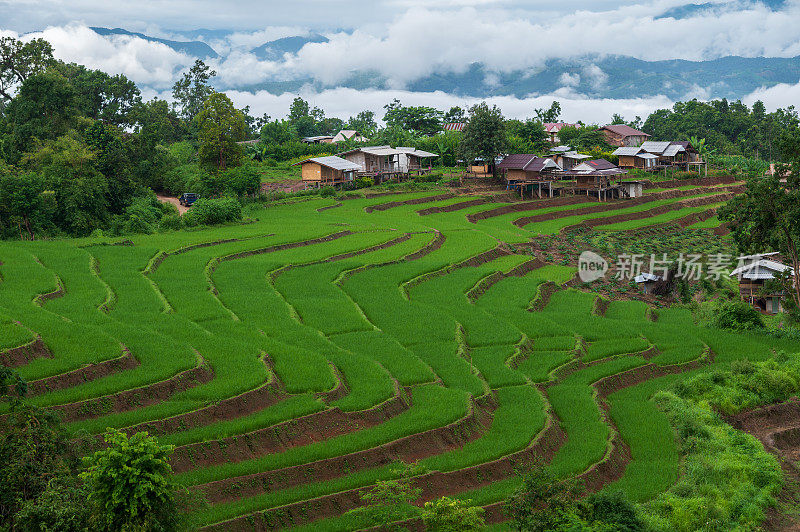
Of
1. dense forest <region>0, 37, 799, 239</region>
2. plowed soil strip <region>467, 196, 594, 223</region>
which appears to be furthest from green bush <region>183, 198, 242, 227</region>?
plowed soil strip <region>467, 196, 594, 223</region>

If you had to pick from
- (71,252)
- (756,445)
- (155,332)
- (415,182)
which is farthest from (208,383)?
(415,182)

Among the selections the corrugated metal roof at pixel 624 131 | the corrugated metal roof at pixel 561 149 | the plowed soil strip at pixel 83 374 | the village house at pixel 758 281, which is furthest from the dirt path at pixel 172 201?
the corrugated metal roof at pixel 624 131

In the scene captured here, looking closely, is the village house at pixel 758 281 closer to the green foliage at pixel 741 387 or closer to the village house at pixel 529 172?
the green foliage at pixel 741 387

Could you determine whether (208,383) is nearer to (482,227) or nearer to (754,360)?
(754,360)

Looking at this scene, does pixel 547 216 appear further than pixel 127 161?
Yes

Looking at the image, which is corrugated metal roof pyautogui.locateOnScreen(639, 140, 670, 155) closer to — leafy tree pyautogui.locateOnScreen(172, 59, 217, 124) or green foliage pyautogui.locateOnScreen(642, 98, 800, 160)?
green foliage pyautogui.locateOnScreen(642, 98, 800, 160)

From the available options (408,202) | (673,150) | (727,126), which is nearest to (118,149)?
(408,202)
